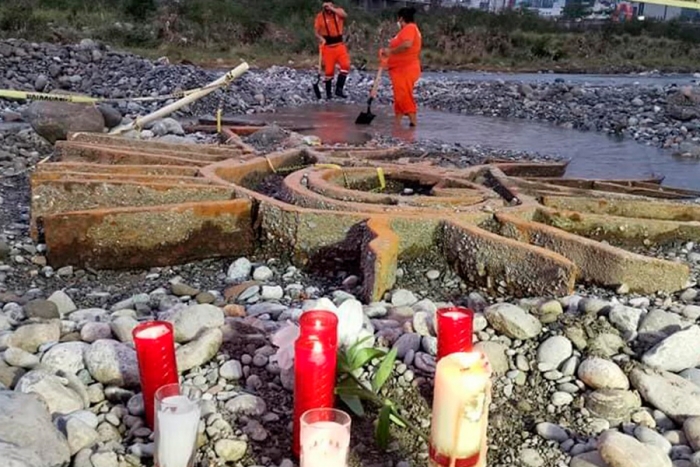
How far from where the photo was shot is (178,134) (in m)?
8.32

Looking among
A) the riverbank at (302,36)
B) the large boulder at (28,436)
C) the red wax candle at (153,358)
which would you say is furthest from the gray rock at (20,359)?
the riverbank at (302,36)

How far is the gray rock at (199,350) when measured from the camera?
278 centimetres

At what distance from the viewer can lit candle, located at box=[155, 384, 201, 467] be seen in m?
2.14

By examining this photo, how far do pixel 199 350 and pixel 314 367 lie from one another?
2.34 ft

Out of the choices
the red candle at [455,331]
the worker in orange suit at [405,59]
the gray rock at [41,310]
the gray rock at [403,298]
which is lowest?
the gray rock at [41,310]

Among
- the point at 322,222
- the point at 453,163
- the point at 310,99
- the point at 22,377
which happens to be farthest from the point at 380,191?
the point at 310,99

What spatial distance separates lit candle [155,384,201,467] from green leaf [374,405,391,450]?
2.02 ft

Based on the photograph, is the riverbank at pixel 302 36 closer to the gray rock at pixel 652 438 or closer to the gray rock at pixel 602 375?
the gray rock at pixel 602 375

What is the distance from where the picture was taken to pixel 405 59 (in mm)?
10492

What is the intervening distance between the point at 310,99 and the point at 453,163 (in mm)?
7360

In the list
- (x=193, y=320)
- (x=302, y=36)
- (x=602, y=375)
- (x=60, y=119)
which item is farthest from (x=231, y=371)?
(x=302, y=36)

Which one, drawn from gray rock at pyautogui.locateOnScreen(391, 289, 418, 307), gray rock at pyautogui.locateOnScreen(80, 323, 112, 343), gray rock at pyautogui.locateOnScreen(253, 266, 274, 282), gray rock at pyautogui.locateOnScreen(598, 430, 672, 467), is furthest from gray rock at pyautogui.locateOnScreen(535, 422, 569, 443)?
gray rock at pyautogui.locateOnScreen(253, 266, 274, 282)

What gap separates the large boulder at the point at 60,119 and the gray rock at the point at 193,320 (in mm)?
5014

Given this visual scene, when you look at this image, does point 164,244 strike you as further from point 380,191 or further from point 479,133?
point 479,133
